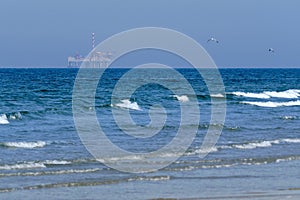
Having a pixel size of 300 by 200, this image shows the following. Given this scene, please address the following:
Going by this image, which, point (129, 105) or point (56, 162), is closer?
point (56, 162)

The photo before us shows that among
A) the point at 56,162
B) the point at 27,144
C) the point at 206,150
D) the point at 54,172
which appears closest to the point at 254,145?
the point at 206,150

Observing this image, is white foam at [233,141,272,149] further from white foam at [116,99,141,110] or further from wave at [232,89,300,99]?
wave at [232,89,300,99]

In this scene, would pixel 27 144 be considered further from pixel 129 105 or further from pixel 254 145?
pixel 129 105

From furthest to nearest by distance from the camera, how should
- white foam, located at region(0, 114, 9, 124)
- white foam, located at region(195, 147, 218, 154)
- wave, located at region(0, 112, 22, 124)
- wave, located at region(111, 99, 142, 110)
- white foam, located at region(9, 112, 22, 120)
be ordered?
wave, located at region(111, 99, 142, 110) < white foam, located at region(9, 112, 22, 120) < wave, located at region(0, 112, 22, 124) < white foam, located at region(0, 114, 9, 124) < white foam, located at region(195, 147, 218, 154)

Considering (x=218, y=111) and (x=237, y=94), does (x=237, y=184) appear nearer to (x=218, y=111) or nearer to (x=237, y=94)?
(x=218, y=111)

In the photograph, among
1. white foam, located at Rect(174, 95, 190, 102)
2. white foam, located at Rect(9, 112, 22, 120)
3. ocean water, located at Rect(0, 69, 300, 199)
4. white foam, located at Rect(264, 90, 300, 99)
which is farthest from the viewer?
white foam, located at Rect(264, 90, 300, 99)

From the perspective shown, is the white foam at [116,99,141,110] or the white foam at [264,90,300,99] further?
the white foam at [264,90,300,99]

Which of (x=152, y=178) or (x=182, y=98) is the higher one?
(x=182, y=98)


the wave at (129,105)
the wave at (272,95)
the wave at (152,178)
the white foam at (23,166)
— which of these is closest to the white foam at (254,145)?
the wave at (152,178)

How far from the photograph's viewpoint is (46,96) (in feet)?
165

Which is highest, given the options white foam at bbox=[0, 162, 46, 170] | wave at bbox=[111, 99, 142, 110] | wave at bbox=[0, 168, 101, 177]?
wave at bbox=[111, 99, 142, 110]

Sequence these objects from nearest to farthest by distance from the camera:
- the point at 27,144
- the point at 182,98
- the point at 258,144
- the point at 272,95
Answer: the point at 27,144 < the point at 258,144 < the point at 182,98 < the point at 272,95

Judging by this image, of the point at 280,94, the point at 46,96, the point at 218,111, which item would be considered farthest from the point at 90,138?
the point at 280,94

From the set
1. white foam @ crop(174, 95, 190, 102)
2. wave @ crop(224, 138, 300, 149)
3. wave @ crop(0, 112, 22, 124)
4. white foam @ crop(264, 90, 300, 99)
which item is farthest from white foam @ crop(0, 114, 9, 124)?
white foam @ crop(264, 90, 300, 99)
